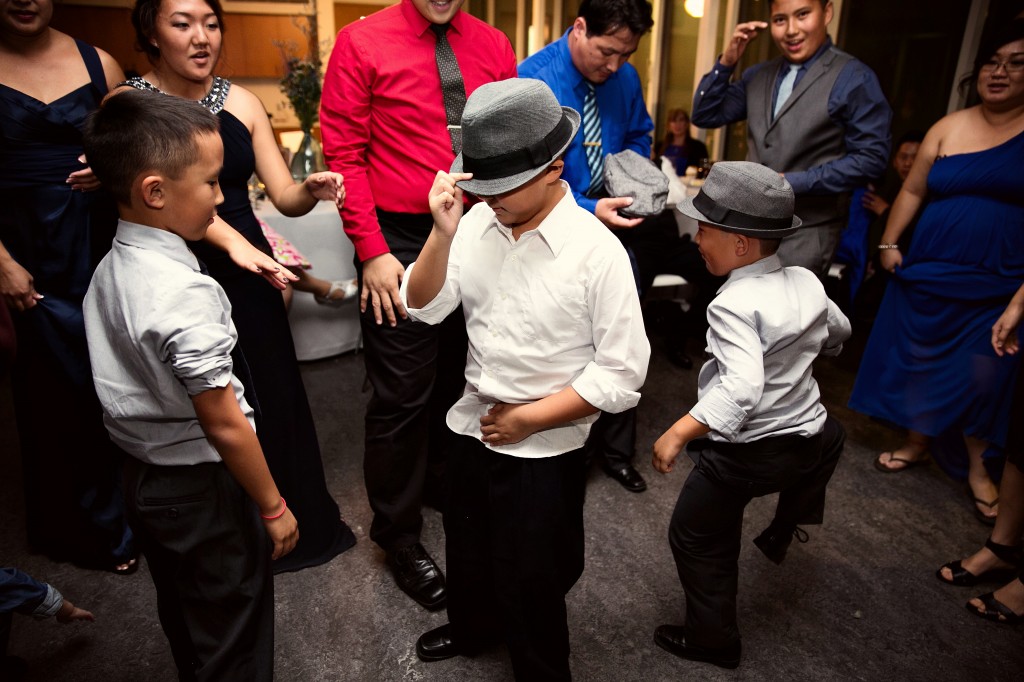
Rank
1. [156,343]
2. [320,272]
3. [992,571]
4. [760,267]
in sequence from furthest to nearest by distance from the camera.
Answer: [320,272] < [992,571] < [760,267] < [156,343]

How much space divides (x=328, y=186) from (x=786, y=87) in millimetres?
1828

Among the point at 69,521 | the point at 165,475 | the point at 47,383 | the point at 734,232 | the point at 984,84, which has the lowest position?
the point at 69,521

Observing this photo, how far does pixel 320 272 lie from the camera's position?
140 inches

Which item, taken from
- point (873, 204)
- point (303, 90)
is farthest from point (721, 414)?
point (303, 90)

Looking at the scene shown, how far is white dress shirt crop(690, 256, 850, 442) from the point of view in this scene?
4.69 feet

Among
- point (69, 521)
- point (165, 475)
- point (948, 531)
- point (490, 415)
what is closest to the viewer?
point (165, 475)

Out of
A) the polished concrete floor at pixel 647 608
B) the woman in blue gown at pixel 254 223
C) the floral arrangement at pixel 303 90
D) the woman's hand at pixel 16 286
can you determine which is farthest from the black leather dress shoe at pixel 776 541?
the floral arrangement at pixel 303 90

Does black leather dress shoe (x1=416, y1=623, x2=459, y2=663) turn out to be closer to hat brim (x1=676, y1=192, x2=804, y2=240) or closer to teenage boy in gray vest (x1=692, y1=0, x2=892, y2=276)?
hat brim (x1=676, y1=192, x2=804, y2=240)

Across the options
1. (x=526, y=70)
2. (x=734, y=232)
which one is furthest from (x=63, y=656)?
(x=526, y=70)

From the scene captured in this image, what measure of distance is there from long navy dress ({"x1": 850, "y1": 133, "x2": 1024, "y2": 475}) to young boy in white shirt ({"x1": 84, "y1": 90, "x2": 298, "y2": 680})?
2416mm

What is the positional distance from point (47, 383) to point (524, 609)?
5.15 feet

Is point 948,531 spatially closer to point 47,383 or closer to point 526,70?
point 526,70

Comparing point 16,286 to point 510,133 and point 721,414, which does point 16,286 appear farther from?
point 721,414

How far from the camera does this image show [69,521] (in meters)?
Answer: 2.14
